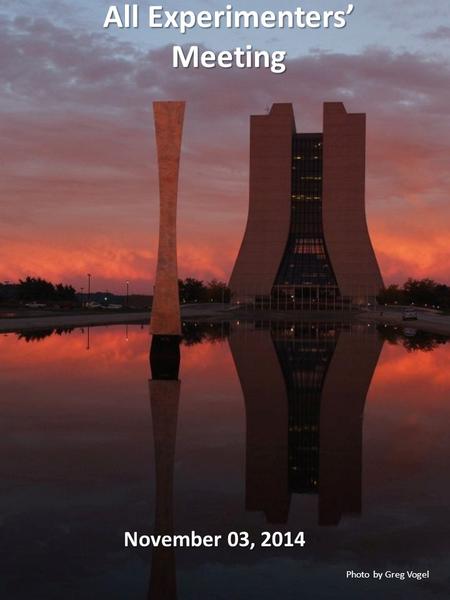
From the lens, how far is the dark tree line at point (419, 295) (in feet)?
344

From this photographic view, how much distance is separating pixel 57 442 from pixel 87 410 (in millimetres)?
2502

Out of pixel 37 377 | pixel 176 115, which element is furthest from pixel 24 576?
pixel 176 115

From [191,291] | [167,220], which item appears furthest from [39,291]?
[167,220]

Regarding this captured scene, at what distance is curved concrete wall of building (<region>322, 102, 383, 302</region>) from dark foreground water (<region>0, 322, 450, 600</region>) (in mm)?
93542

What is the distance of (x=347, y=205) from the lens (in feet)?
360

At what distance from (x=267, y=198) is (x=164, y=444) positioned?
103337 millimetres

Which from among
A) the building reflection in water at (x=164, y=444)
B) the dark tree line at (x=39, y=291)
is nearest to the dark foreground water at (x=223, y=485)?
the building reflection in water at (x=164, y=444)

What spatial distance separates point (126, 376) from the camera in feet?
56.1

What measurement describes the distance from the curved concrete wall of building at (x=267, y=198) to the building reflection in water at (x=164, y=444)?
90933mm

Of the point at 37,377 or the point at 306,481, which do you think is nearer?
the point at 306,481

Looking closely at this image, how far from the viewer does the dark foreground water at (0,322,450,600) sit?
16.9 feet

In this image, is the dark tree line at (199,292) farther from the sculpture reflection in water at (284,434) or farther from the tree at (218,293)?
the sculpture reflection in water at (284,434)

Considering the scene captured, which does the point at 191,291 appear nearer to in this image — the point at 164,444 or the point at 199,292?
the point at 199,292

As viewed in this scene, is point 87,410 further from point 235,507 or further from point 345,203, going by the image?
point 345,203
